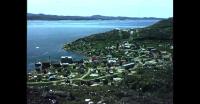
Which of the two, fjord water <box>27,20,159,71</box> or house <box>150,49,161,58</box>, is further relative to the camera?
fjord water <box>27,20,159,71</box>

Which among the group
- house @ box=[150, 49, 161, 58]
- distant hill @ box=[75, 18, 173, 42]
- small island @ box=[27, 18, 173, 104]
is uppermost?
distant hill @ box=[75, 18, 173, 42]

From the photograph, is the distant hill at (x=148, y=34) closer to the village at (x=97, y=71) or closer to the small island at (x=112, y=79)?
the small island at (x=112, y=79)

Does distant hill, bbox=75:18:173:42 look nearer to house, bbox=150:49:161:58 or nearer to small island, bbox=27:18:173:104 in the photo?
small island, bbox=27:18:173:104

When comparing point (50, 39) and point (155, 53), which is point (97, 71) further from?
point (50, 39)


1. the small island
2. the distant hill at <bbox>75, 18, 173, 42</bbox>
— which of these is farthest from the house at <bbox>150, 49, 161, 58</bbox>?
the distant hill at <bbox>75, 18, 173, 42</bbox>

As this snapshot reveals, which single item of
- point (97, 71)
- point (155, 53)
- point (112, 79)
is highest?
point (155, 53)

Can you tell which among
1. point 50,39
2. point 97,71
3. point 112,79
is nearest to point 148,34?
point 97,71

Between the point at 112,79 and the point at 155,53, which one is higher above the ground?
the point at 155,53

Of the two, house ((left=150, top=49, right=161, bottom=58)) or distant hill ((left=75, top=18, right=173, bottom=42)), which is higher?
distant hill ((left=75, top=18, right=173, bottom=42))

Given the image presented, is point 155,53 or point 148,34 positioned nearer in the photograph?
point 155,53

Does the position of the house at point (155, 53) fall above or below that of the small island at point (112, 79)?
above

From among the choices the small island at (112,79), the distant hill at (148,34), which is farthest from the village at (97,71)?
the distant hill at (148,34)

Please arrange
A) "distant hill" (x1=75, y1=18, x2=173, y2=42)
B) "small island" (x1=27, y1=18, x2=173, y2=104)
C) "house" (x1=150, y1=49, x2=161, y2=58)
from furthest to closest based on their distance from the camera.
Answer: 1. "distant hill" (x1=75, y1=18, x2=173, y2=42)
2. "house" (x1=150, y1=49, x2=161, y2=58)
3. "small island" (x1=27, y1=18, x2=173, y2=104)
